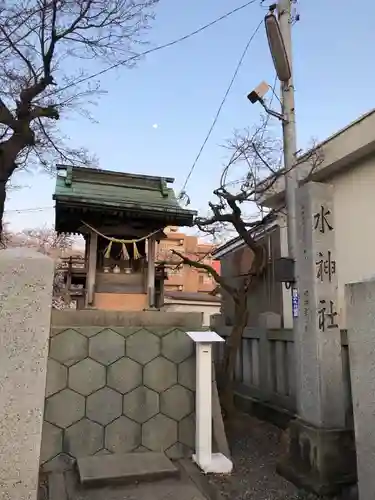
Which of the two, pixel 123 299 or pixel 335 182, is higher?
pixel 335 182

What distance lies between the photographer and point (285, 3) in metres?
6.25

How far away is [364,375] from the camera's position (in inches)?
118

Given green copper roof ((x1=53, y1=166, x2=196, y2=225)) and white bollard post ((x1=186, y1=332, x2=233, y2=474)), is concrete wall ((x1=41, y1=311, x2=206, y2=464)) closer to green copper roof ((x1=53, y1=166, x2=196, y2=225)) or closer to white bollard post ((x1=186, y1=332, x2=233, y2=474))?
white bollard post ((x1=186, y1=332, x2=233, y2=474))

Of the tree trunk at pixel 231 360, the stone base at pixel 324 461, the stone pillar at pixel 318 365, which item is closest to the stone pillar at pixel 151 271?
the tree trunk at pixel 231 360

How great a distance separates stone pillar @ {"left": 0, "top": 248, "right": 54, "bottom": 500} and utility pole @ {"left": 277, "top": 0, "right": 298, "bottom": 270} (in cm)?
332

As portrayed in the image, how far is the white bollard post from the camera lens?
4.33 meters

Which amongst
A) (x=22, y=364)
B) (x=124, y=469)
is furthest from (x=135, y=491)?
(x=22, y=364)

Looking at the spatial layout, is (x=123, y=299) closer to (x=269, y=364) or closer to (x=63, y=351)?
(x=269, y=364)

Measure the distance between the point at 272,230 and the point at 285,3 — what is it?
4.22m

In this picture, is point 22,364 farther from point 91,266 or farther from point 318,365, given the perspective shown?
point 91,266

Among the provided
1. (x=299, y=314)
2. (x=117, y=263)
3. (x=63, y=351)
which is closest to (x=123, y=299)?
A: (x=117, y=263)

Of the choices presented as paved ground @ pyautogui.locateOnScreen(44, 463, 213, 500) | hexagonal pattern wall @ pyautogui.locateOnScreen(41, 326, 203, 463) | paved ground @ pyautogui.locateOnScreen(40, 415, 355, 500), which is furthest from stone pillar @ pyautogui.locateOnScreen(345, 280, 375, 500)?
hexagonal pattern wall @ pyautogui.locateOnScreen(41, 326, 203, 463)

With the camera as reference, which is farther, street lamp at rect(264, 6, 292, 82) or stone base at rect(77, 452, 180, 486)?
street lamp at rect(264, 6, 292, 82)

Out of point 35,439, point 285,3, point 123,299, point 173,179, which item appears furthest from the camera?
point 173,179
